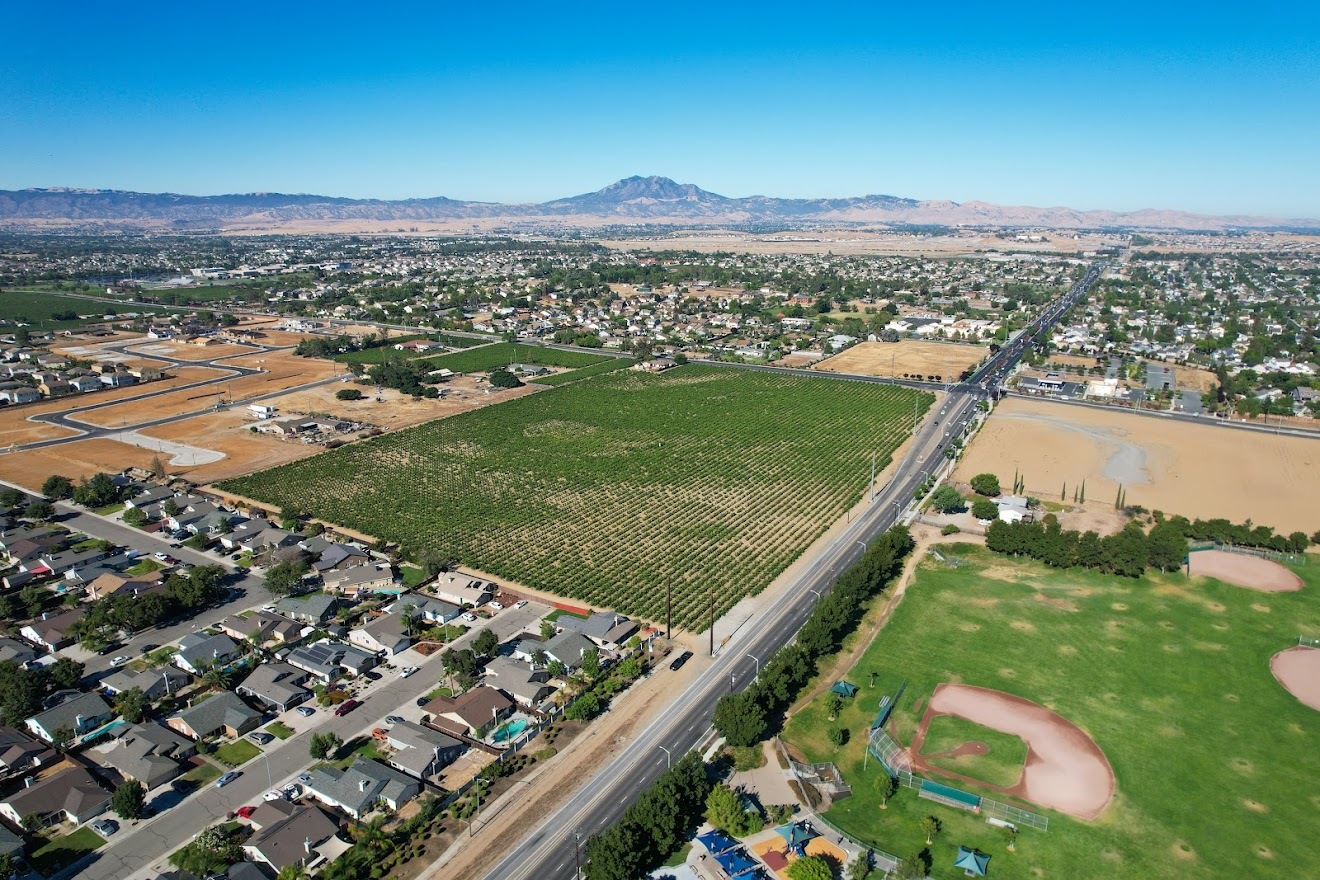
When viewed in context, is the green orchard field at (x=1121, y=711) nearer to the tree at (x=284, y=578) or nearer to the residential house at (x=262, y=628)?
the residential house at (x=262, y=628)

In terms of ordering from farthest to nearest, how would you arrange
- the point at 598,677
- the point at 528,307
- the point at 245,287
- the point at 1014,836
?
the point at 245,287
the point at 528,307
the point at 598,677
the point at 1014,836

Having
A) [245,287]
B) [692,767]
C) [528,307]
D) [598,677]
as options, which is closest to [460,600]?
[598,677]

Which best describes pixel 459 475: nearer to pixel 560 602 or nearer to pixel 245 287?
pixel 560 602

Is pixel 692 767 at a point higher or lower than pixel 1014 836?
higher

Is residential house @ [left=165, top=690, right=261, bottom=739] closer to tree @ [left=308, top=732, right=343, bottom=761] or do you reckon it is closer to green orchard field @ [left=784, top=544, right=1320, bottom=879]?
tree @ [left=308, top=732, right=343, bottom=761]

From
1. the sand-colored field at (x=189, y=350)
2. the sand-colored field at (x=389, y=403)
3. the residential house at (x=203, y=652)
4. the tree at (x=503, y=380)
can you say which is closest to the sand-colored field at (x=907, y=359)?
the tree at (x=503, y=380)

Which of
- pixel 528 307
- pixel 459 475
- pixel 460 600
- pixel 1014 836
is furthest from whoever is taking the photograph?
pixel 528 307

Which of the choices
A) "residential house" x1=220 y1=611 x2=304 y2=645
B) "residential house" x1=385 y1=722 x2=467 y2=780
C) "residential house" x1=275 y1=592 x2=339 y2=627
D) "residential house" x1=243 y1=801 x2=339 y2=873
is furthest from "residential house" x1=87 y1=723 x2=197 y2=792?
"residential house" x1=275 y1=592 x2=339 y2=627

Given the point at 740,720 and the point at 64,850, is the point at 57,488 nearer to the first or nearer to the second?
the point at 64,850
